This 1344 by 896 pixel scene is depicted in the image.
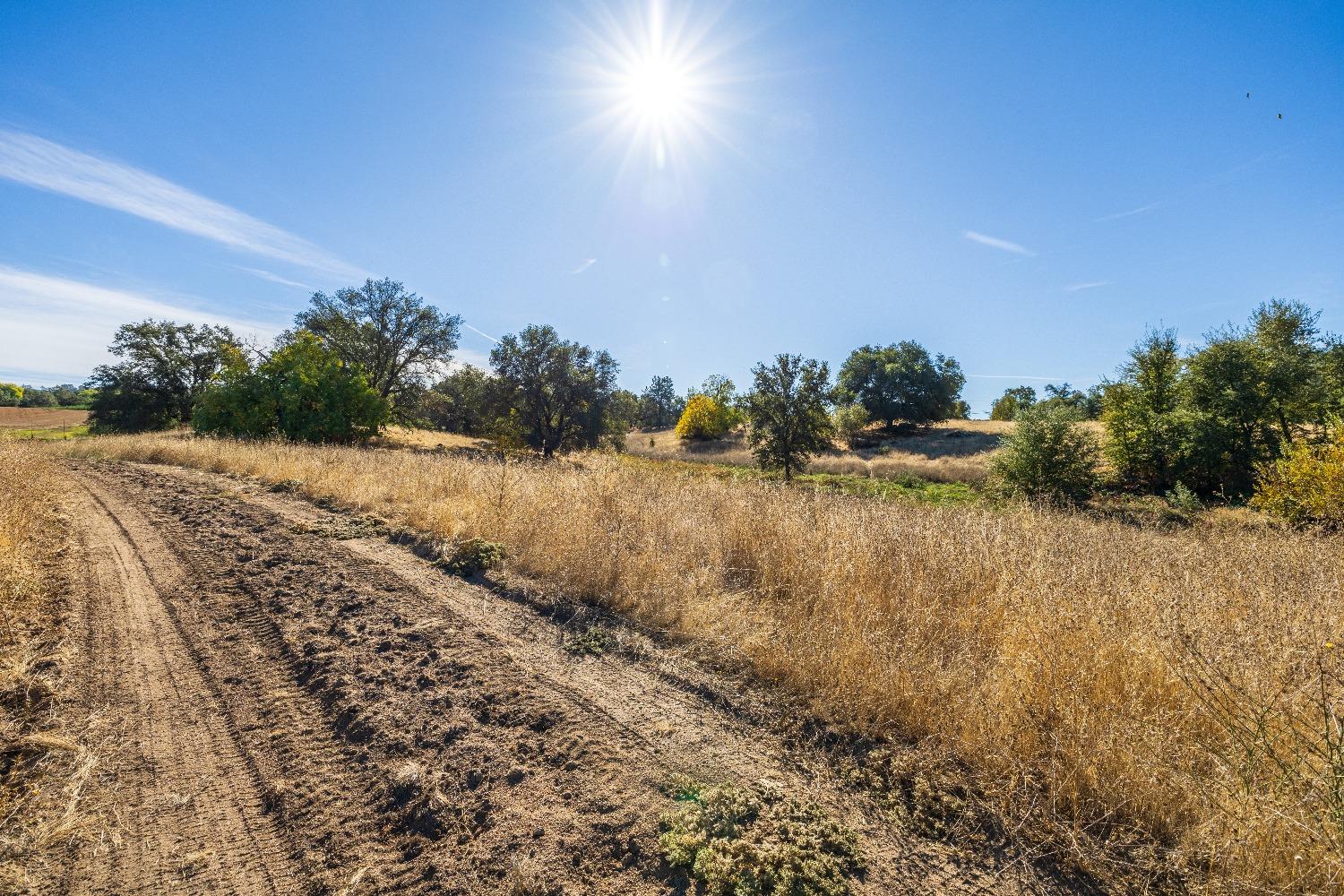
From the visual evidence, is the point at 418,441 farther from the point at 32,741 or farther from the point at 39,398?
the point at 39,398

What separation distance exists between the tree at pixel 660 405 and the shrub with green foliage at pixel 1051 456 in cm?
7148

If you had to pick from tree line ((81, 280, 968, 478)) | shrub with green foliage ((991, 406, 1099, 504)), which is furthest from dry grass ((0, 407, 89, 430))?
shrub with green foliage ((991, 406, 1099, 504))

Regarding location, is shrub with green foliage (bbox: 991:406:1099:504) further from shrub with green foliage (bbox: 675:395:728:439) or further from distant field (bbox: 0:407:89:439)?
distant field (bbox: 0:407:89:439)

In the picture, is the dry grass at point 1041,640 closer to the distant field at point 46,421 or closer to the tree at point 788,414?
the tree at point 788,414

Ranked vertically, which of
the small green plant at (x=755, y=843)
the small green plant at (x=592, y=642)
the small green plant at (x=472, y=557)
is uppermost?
the small green plant at (x=472, y=557)

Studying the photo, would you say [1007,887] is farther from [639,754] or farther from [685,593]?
[685,593]

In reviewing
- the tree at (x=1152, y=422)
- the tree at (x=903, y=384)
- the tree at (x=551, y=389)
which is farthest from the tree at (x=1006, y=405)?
the tree at (x=551, y=389)

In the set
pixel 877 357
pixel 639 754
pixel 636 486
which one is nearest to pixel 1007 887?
pixel 639 754

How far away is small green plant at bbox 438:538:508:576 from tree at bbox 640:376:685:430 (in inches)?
3285

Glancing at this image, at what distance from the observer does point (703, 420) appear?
57.2 m

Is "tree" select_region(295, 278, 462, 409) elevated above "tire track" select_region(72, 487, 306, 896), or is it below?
above

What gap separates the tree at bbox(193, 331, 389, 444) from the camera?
25.3m

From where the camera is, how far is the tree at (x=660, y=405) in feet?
302

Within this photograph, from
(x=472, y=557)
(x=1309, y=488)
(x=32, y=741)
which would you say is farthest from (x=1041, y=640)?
(x=1309, y=488)
